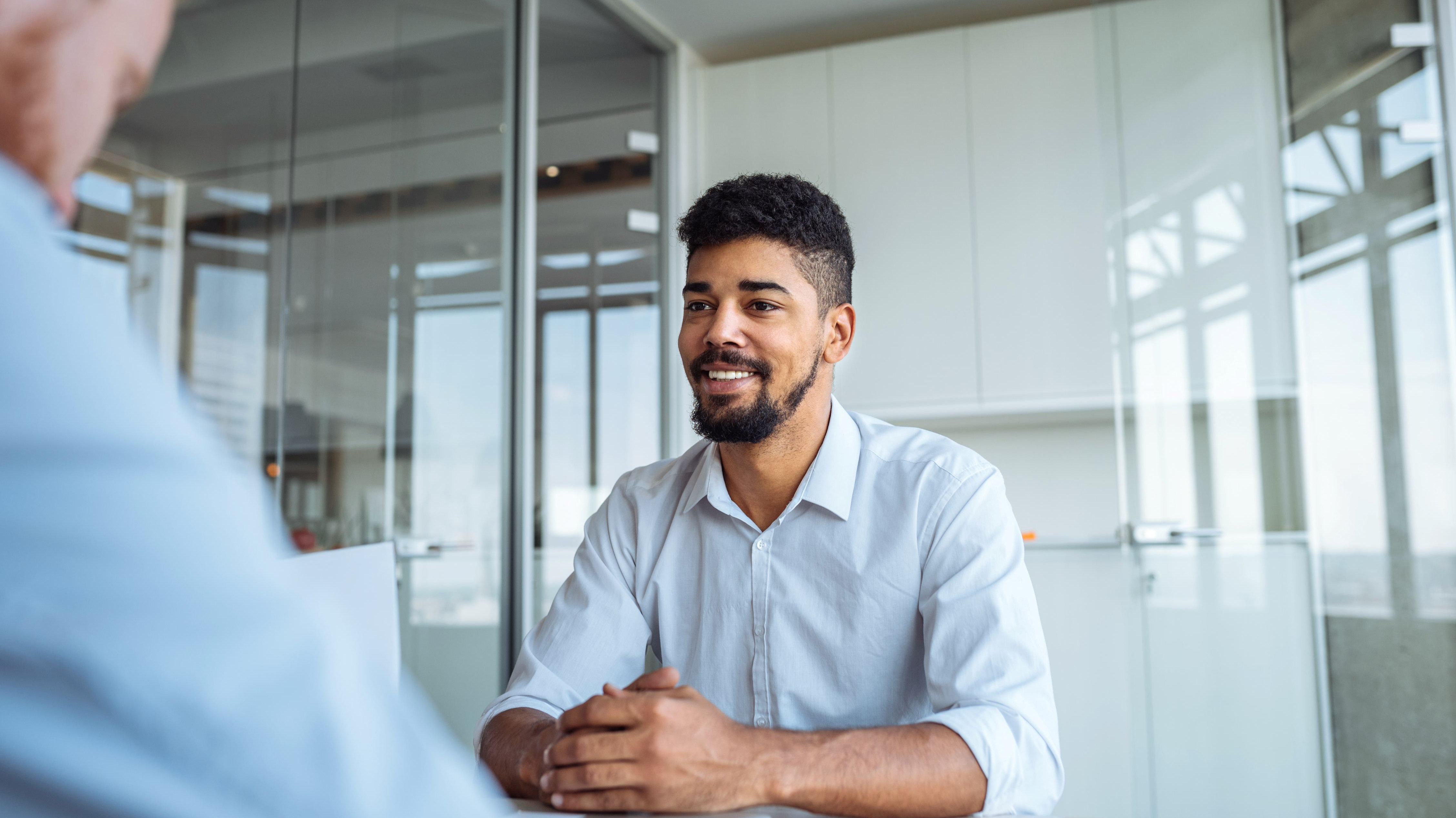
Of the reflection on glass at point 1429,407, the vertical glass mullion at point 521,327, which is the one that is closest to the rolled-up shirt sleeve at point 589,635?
the vertical glass mullion at point 521,327

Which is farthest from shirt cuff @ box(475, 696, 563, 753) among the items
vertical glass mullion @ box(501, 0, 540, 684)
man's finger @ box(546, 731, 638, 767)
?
vertical glass mullion @ box(501, 0, 540, 684)

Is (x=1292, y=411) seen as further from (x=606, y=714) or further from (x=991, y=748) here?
(x=606, y=714)

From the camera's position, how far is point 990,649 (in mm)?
1136

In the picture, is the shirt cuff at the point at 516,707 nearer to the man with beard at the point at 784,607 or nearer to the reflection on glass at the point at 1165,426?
the man with beard at the point at 784,607

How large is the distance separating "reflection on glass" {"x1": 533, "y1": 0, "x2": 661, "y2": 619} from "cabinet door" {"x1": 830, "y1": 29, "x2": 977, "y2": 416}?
714mm

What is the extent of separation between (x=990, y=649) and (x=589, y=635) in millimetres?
540

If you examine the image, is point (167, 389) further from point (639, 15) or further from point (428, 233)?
point (639, 15)

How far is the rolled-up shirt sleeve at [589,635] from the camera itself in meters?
1.27

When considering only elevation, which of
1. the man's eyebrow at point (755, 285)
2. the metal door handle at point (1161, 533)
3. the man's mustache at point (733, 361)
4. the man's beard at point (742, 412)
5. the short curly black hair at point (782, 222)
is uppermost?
the short curly black hair at point (782, 222)

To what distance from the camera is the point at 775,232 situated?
148 cm

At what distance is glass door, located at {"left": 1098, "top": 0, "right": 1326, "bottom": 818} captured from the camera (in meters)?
2.60

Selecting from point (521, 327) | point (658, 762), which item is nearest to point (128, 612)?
point (658, 762)

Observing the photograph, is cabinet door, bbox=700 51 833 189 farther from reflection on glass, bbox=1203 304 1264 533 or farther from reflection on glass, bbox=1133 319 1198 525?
reflection on glass, bbox=1203 304 1264 533

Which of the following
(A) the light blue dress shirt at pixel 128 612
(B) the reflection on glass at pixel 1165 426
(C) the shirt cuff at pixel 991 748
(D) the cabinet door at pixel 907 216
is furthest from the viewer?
(D) the cabinet door at pixel 907 216
